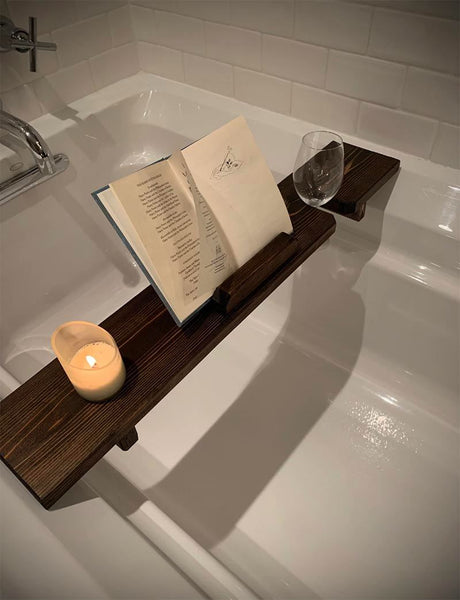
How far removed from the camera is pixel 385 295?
1.11 metres

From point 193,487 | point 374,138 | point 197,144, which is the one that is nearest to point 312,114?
point 374,138

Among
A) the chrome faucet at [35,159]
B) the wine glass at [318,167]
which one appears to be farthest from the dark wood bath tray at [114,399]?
the chrome faucet at [35,159]

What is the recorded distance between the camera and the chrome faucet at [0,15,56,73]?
1.06 metres

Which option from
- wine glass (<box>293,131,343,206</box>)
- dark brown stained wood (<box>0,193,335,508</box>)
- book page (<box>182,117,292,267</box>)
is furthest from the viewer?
wine glass (<box>293,131,343,206</box>)

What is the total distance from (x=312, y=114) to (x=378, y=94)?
0.19 metres

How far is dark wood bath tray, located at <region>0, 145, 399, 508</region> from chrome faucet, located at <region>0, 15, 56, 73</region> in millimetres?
707

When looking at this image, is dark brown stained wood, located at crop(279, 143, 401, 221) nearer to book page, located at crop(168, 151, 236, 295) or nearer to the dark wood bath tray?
the dark wood bath tray

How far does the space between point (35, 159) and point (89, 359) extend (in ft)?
2.21

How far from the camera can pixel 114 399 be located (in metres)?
0.64

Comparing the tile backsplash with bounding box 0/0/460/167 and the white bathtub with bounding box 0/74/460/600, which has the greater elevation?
the tile backsplash with bounding box 0/0/460/167

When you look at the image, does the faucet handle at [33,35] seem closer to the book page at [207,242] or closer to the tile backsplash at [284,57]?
the tile backsplash at [284,57]

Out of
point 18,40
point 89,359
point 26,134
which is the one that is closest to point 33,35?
point 18,40

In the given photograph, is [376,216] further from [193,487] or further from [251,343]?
[193,487]

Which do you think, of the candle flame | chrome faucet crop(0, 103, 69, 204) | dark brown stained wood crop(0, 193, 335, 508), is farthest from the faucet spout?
the candle flame
